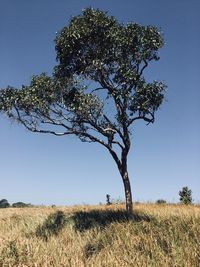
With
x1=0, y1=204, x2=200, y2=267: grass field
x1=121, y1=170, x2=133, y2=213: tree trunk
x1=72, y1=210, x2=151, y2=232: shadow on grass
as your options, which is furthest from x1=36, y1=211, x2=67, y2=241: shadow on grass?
x1=121, y1=170, x2=133, y2=213: tree trunk

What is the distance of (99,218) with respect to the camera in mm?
26234

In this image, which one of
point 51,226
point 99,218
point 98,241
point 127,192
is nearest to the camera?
point 98,241

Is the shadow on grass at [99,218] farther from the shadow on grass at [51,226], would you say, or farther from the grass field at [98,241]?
the shadow on grass at [51,226]

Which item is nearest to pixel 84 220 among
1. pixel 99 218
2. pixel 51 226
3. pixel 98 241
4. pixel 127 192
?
pixel 99 218

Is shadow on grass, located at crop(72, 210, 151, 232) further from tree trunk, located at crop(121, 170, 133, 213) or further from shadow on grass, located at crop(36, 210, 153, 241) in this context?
tree trunk, located at crop(121, 170, 133, 213)

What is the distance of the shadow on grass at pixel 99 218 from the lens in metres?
23.4

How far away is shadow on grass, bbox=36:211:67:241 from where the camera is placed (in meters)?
22.7

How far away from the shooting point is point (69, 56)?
26.5 meters

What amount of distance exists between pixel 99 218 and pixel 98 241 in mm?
8040

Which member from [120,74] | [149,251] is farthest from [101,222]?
[149,251]

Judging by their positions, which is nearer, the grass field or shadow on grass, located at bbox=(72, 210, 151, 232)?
the grass field

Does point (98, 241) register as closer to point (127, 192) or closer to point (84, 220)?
point (127, 192)

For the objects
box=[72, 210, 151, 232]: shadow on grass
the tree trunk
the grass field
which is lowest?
the grass field

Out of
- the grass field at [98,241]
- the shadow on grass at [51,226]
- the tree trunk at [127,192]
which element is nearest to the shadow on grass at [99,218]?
the grass field at [98,241]
